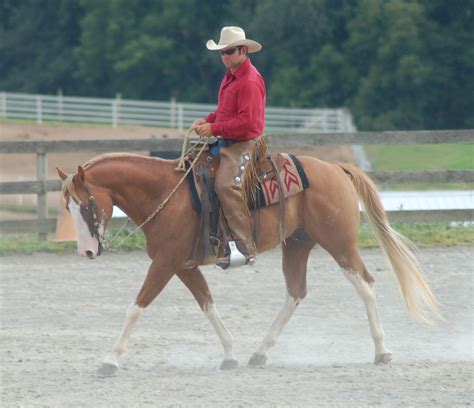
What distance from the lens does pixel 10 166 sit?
3628 cm

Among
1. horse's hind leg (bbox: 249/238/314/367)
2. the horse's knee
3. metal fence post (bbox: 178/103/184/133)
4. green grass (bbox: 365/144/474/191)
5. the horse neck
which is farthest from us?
metal fence post (bbox: 178/103/184/133)

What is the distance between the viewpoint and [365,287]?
26.2 feet

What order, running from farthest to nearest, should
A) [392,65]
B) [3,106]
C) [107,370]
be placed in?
1. [392,65]
2. [3,106]
3. [107,370]

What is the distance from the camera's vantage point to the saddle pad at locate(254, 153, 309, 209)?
7.95 metres

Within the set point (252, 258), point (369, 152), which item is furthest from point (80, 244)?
point (369, 152)

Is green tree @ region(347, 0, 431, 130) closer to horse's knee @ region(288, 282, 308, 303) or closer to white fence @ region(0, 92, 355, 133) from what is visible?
white fence @ region(0, 92, 355, 133)

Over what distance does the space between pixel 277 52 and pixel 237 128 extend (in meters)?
41.1

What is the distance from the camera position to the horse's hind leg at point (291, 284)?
805 centimetres

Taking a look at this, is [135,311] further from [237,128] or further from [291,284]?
[237,128]

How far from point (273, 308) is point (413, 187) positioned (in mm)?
19127

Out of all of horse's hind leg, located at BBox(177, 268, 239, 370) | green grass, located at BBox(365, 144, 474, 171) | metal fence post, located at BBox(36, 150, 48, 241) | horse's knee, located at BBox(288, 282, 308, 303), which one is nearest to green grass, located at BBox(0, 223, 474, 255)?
metal fence post, located at BBox(36, 150, 48, 241)

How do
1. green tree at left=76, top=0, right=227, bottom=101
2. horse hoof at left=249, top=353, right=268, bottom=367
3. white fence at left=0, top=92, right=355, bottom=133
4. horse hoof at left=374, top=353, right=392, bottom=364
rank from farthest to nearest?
Answer: green tree at left=76, top=0, right=227, bottom=101 < white fence at left=0, top=92, right=355, bottom=133 < horse hoof at left=249, top=353, right=268, bottom=367 < horse hoof at left=374, top=353, right=392, bottom=364

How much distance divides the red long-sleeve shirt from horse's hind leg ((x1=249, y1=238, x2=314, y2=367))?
3.27 ft

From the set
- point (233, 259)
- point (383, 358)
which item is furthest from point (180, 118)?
point (383, 358)
